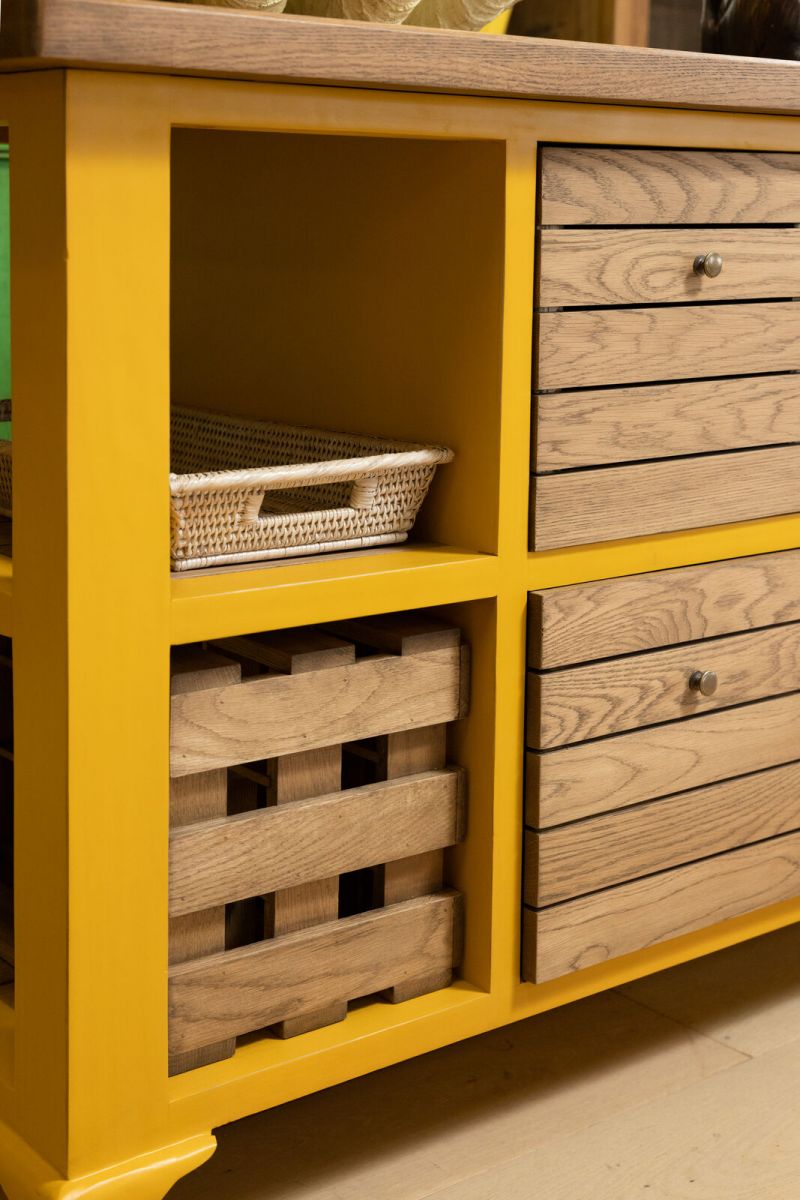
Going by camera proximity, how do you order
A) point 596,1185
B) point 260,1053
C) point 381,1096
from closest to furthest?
1. point 260,1053
2. point 596,1185
3. point 381,1096

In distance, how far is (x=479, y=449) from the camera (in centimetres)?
113

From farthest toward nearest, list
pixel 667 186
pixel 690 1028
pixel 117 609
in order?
1. pixel 690 1028
2. pixel 667 186
3. pixel 117 609

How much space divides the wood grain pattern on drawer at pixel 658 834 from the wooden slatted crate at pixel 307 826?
0.07 meters

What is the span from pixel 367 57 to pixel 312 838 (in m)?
0.53

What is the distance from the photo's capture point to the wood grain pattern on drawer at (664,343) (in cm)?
111

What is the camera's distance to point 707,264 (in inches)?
46.3

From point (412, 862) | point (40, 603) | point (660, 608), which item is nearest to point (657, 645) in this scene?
point (660, 608)

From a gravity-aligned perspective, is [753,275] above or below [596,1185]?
above

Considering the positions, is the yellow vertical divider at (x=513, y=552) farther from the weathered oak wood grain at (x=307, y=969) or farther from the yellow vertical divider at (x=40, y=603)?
the yellow vertical divider at (x=40, y=603)

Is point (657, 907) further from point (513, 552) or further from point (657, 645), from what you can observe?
point (513, 552)

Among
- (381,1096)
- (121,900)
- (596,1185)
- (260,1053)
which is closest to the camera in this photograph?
(121,900)

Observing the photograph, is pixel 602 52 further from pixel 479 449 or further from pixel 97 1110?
pixel 97 1110

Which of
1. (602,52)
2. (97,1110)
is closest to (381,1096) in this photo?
(97,1110)

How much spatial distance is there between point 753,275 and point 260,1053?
2.34 ft
